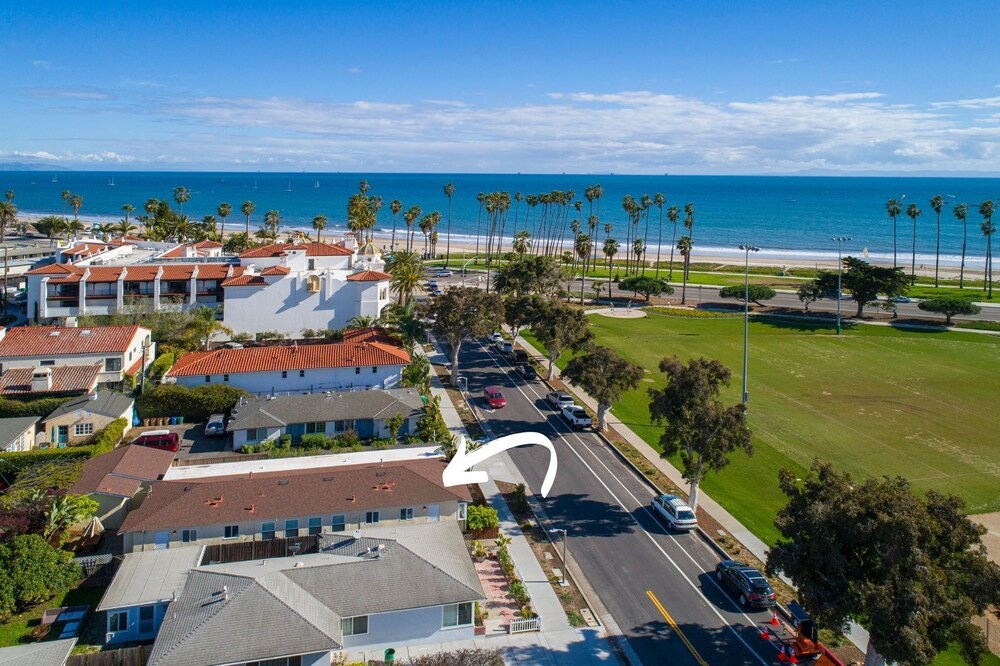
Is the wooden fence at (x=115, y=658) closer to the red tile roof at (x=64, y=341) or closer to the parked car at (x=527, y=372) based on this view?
the red tile roof at (x=64, y=341)

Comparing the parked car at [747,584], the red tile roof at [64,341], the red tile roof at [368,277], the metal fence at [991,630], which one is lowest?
the metal fence at [991,630]

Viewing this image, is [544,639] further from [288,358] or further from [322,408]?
[288,358]

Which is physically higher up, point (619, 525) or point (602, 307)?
point (602, 307)

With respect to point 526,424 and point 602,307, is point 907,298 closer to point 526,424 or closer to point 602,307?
point 602,307

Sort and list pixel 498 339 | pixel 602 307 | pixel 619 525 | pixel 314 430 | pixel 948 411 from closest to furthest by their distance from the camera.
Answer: pixel 619 525 → pixel 314 430 → pixel 948 411 → pixel 498 339 → pixel 602 307

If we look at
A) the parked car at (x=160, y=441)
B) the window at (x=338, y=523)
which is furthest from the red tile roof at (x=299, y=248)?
the window at (x=338, y=523)

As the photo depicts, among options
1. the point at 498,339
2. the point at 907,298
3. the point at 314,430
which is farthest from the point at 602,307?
the point at 314,430
